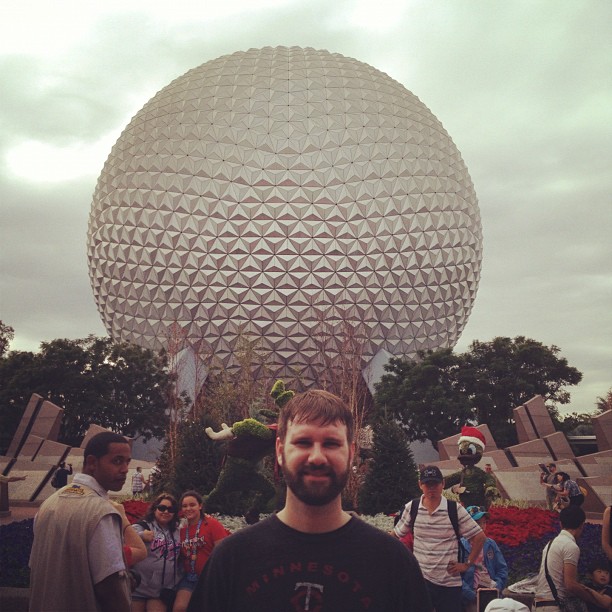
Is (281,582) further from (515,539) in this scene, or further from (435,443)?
(435,443)

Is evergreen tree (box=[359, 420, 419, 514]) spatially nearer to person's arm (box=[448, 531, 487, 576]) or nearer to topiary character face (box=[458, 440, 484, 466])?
topiary character face (box=[458, 440, 484, 466])

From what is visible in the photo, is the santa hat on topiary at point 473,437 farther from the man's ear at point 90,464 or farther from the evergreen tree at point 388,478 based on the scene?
the man's ear at point 90,464

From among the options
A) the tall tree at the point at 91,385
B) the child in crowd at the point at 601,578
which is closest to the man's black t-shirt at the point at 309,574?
the child in crowd at the point at 601,578

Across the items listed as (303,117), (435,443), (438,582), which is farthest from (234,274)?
(438,582)

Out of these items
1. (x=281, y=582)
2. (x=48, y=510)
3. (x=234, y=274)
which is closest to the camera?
(x=281, y=582)

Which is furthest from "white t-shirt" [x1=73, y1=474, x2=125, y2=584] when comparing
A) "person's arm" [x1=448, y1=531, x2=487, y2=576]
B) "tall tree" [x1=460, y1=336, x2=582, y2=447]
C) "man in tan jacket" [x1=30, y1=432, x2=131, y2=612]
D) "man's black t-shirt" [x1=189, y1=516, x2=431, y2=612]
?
"tall tree" [x1=460, y1=336, x2=582, y2=447]

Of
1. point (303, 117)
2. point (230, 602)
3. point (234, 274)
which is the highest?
point (303, 117)
